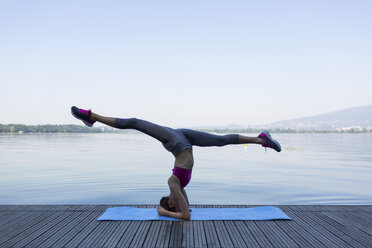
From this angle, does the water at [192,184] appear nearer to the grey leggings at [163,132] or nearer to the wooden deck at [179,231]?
the wooden deck at [179,231]

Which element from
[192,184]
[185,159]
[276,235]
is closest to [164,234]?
[185,159]

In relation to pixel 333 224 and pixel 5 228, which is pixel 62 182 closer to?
pixel 5 228

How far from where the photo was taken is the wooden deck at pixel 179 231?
140 inches

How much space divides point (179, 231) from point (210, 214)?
78 centimetres

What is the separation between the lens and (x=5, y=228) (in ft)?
13.3

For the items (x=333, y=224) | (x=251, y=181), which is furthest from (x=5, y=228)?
(x=251, y=181)

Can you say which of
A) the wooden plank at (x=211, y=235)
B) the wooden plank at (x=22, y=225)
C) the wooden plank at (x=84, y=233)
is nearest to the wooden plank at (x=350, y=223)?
the wooden plank at (x=211, y=235)

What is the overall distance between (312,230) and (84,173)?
1110cm

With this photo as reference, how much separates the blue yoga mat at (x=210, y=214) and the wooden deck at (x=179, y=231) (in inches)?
4.7

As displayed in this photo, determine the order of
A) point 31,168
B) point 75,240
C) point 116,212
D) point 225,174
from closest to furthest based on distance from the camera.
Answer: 1. point 75,240
2. point 116,212
3. point 225,174
4. point 31,168

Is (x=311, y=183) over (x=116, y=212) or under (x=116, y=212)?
under

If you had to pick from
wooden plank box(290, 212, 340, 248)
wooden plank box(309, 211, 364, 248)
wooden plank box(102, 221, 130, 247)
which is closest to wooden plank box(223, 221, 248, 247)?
wooden plank box(290, 212, 340, 248)

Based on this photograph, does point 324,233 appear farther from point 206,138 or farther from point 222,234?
point 206,138

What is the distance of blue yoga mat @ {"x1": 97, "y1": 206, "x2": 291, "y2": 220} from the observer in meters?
4.39
